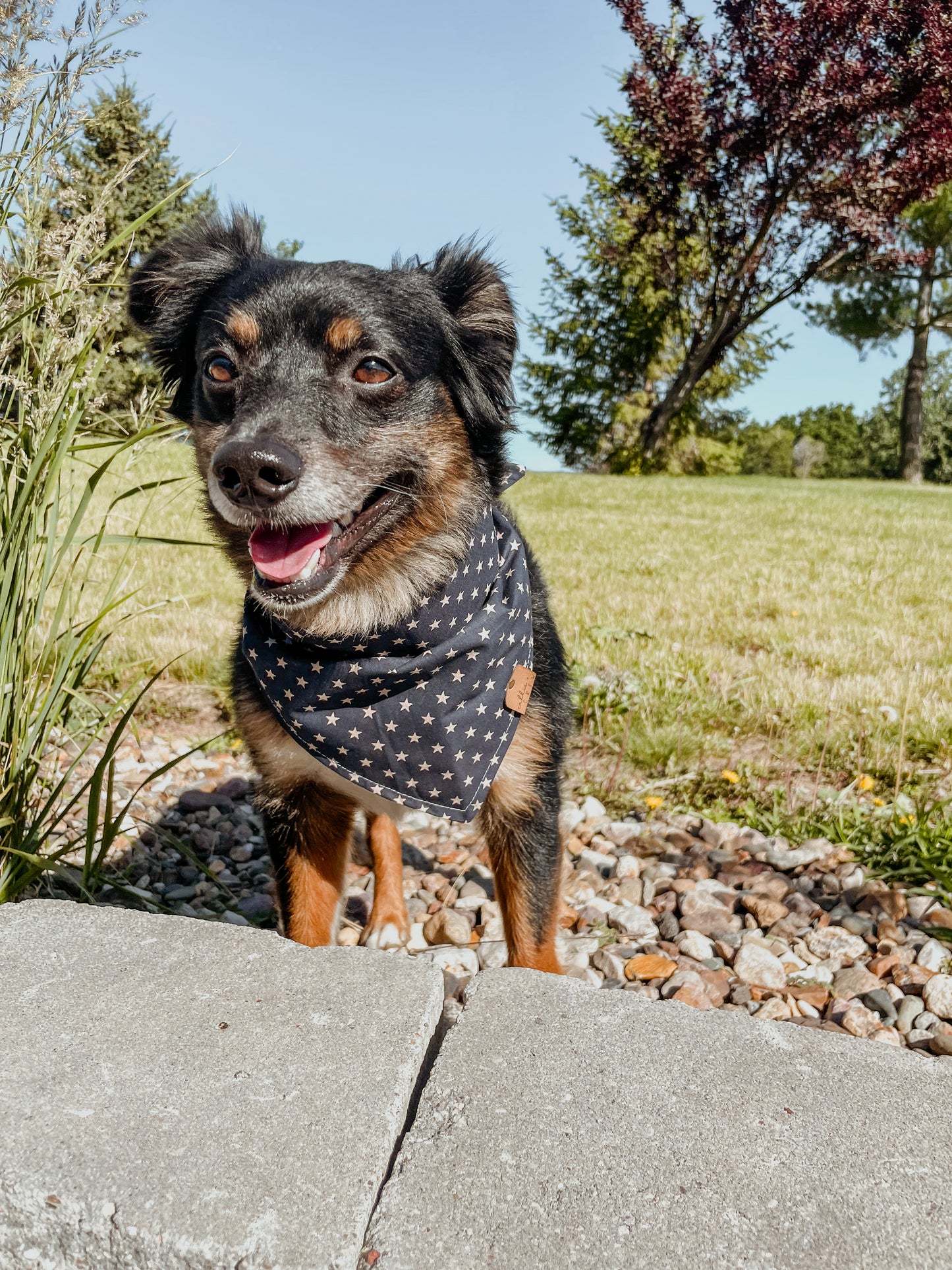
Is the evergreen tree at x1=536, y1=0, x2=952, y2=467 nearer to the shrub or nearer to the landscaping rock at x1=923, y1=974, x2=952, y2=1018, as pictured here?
the landscaping rock at x1=923, y1=974, x2=952, y2=1018

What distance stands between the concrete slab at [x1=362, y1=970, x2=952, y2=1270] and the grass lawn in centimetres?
178

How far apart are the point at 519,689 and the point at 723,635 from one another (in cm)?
359

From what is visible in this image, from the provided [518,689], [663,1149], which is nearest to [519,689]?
[518,689]

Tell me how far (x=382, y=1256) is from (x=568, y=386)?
29442 millimetres

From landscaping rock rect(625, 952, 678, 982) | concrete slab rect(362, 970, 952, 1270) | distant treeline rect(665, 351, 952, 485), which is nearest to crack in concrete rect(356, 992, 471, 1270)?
concrete slab rect(362, 970, 952, 1270)

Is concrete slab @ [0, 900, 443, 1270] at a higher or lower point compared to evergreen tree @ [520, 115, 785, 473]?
lower

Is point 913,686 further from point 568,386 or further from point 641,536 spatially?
point 568,386

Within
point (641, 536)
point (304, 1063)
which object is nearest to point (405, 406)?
point (304, 1063)

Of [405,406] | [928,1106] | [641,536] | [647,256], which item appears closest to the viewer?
[928,1106]

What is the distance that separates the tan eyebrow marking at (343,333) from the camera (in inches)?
102

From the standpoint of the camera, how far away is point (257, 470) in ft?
7.50

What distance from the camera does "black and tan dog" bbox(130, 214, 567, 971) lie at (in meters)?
2.49

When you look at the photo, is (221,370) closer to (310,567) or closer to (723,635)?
(310,567)

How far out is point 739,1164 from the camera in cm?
161
